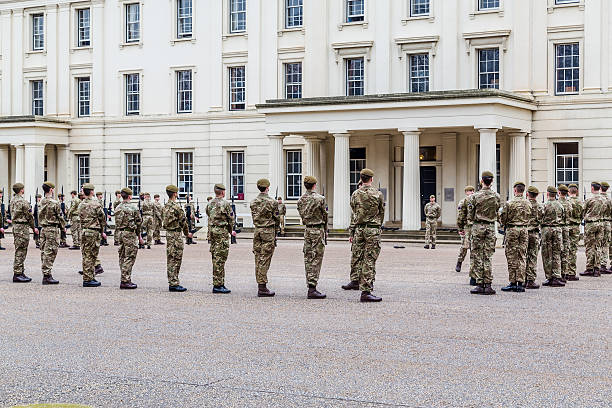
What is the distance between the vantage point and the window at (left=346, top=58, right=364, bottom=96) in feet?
128

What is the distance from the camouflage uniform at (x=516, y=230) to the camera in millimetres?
16500

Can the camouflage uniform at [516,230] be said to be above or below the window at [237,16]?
below

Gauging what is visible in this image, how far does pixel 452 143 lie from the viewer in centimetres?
3697

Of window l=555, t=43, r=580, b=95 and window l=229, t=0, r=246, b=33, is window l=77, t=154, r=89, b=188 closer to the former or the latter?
window l=229, t=0, r=246, b=33

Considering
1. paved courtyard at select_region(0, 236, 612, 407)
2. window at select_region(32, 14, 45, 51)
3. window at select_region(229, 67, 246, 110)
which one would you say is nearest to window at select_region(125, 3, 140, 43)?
window at select_region(32, 14, 45, 51)

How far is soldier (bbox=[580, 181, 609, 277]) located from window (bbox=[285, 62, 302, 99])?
22.0 m

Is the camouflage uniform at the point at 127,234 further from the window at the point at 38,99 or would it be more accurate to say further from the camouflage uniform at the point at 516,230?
the window at the point at 38,99

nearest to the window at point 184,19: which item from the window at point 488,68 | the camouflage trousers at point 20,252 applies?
the window at point 488,68

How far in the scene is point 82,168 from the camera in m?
46.4

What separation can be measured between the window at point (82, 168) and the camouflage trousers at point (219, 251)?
3120cm

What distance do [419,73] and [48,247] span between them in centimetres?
2264

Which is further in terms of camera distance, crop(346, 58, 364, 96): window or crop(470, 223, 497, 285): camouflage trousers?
crop(346, 58, 364, 96): window

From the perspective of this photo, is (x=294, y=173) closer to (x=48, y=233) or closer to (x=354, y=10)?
(x=354, y=10)

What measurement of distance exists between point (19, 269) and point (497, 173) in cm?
2248
